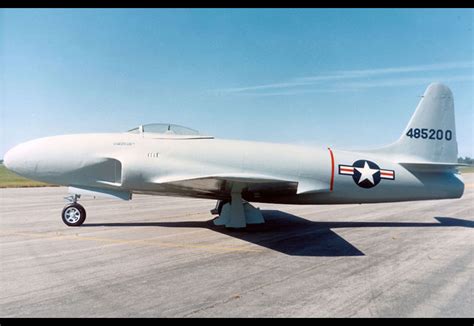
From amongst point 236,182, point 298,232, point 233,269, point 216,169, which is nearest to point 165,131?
point 216,169

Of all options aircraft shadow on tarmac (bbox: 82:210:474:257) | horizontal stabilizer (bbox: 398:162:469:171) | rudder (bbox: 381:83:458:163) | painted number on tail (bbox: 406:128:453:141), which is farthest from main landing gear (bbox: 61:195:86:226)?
painted number on tail (bbox: 406:128:453:141)

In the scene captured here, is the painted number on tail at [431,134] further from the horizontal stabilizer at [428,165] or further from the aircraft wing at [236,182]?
the aircraft wing at [236,182]

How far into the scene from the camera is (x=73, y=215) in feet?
29.8

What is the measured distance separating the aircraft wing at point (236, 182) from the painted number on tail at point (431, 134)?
10.7 ft

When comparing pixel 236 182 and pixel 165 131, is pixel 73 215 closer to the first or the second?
pixel 165 131

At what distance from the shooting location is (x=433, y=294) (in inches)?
174

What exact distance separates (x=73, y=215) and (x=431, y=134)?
10.3 m

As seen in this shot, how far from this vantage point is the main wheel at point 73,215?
904 centimetres

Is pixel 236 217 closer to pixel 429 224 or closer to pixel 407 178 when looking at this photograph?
pixel 407 178

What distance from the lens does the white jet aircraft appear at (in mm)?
8578

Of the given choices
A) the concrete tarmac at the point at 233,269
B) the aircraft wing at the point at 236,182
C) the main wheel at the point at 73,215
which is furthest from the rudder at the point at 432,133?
the main wheel at the point at 73,215
